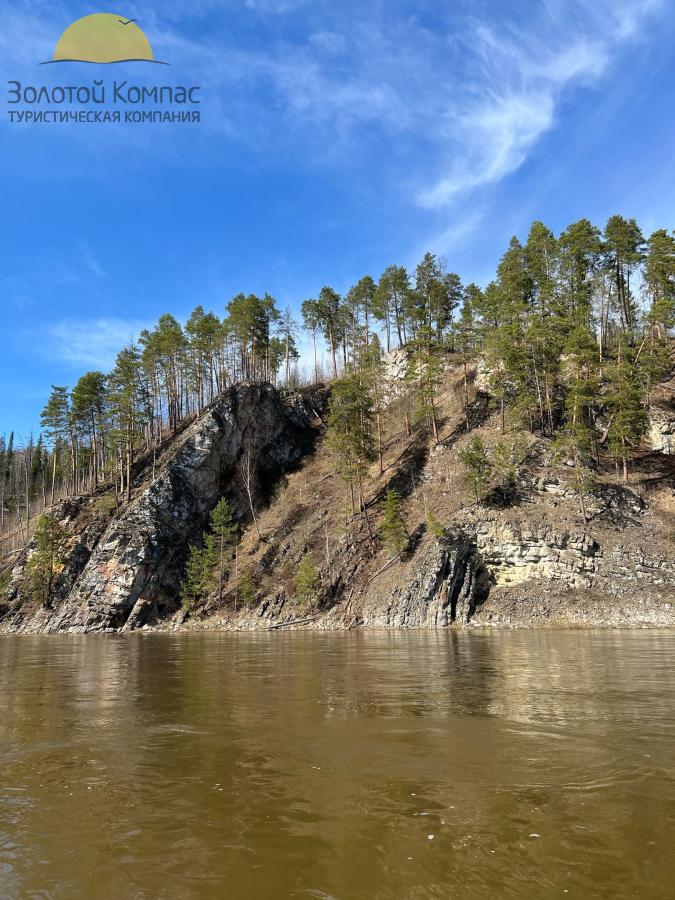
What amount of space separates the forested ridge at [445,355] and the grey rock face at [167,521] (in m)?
7.00

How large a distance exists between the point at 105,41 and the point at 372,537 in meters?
40.0

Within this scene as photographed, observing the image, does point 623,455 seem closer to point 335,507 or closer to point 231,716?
point 335,507

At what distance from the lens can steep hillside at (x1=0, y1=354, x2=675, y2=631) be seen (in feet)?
127

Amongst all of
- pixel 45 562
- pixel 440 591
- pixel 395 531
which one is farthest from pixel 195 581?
pixel 440 591

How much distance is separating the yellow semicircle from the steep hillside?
34924mm

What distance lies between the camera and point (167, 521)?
60.3 meters

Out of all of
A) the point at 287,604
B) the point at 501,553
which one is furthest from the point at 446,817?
the point at 287,604

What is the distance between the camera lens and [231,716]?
11.5 metres

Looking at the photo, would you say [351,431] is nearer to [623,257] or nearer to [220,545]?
[220,545]

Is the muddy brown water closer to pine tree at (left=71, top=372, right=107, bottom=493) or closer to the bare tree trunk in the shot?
the bare tree trunk

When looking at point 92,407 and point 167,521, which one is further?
point 92,407

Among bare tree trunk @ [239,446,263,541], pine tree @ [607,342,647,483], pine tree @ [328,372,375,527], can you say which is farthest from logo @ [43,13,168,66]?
bare tree trunk @ [239,446,263,541]

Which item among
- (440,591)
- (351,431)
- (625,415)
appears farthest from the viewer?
(351,431)

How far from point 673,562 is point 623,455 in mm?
10695
